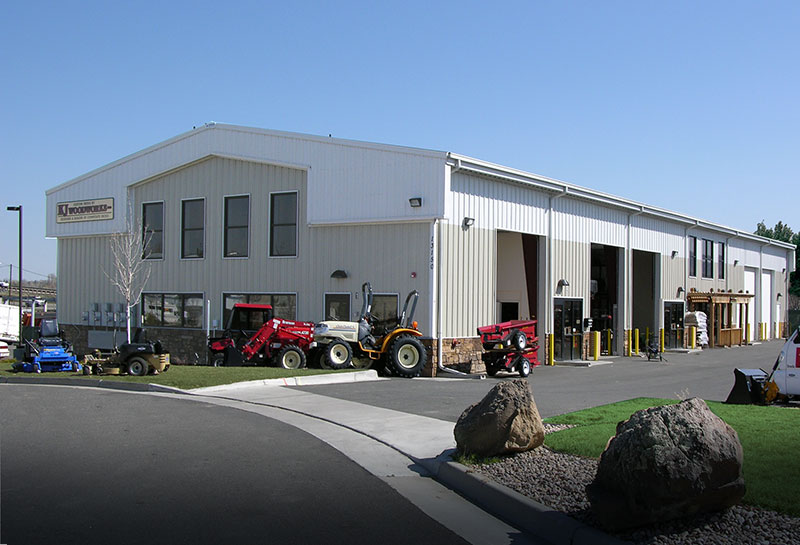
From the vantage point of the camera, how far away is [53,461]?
8875mm

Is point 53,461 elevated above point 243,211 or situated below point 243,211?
below

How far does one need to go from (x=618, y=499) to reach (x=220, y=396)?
452 inches

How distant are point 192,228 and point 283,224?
486cm

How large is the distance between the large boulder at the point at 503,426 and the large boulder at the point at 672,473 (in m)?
2.52

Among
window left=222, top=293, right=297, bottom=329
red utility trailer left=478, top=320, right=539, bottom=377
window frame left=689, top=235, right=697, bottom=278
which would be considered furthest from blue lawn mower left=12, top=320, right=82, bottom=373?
window frame left=689, top=235, right=697, bottom=278

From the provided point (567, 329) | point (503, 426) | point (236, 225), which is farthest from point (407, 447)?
point (567, 329)

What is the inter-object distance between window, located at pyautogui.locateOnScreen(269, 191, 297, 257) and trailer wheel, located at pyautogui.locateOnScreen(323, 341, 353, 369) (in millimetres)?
5464

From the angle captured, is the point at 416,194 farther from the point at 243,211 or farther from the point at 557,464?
the point at 557,464

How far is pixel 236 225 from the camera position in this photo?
27.6 meters

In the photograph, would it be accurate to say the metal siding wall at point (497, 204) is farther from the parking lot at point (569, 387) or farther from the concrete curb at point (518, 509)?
the concrete curb at point (518, 509)

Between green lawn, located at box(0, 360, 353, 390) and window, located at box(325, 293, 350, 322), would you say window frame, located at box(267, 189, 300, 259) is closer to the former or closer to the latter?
window, located at box(325, 293, 350, 322)

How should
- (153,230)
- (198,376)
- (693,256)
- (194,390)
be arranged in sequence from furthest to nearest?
(693,256) < (153,230) < (198,376) < (194,390)

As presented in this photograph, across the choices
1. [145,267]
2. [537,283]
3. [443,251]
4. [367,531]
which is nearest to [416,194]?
[443,251]

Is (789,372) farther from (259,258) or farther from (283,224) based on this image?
(259,258)
